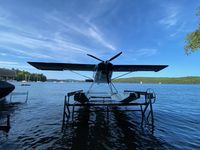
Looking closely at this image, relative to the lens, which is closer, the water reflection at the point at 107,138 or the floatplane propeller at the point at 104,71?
the water reflection at the point at 107,138

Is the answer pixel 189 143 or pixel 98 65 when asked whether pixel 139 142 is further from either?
pixel 98 65

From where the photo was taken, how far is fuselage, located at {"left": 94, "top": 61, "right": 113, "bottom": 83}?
1196 centimetres

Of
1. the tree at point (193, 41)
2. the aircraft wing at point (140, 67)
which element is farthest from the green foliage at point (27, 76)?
the tree at point (193, 41)

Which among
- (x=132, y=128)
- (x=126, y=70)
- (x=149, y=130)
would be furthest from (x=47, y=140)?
(x=126, y=70)

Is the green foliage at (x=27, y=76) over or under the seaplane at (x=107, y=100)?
over

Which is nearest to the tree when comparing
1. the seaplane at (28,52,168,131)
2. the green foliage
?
the seaplane at (28,52,168,131)

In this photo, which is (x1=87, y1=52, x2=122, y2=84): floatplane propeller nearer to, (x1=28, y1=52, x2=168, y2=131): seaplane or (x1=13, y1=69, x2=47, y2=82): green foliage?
(x1=28, y1=52, x2=168, y2=131): seaplane

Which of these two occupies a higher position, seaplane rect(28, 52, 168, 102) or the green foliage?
the green foliage

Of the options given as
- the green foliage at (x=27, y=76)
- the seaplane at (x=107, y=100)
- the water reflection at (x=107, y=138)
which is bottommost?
the water reflection at (x=107, y=138)

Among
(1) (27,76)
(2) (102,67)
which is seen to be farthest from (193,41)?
(1) (27,76)

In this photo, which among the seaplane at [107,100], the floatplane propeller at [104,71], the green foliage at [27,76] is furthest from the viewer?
the green foliage at [27,76]

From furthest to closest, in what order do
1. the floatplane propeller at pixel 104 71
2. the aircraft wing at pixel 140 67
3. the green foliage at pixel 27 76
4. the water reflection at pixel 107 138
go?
1. the green foliage at pixel 27 76
2. the aircraft wing at pixel 140 67
3. the floatplane propeller at pixel 104 71
4. the water reflection at pixel 107 138

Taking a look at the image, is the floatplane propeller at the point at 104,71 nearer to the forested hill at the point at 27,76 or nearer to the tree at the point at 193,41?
the tree at the point at 193,41

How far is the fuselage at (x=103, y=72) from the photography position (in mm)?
11956
